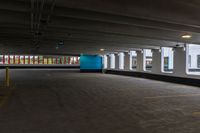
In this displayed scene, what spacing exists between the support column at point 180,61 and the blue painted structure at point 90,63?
559 inches

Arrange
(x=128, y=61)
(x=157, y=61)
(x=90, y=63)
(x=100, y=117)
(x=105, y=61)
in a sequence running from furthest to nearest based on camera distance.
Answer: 1. (x=105, y=61)
2. (x=90, y=63)
3. (x=128, y=61)
4. (x=157, y=61)
5. (x=100, y=117)

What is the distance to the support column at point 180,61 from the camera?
15.2 meters

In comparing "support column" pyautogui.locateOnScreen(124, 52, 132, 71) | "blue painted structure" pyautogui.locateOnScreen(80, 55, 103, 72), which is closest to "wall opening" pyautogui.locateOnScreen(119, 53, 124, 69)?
"support column" pyautogui.locateOnScreen(124, 52, 132, 71)

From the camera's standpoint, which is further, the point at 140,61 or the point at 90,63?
the point at 90,63

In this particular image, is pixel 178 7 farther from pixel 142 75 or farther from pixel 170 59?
pixel 170 59

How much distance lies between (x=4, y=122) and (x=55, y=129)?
1.37m

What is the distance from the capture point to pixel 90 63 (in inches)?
1124

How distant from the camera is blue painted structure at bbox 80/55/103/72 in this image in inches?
1112

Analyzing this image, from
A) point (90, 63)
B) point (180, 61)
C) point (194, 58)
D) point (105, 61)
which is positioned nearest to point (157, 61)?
point (180, 61)

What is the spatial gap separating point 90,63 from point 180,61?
15.1 m

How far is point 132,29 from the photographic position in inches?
382

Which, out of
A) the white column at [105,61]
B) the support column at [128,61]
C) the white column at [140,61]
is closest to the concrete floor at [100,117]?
the white column at [140,61]

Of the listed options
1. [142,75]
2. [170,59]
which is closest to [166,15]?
[142,75]

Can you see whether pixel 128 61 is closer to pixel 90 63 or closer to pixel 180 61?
pixel 90 63
